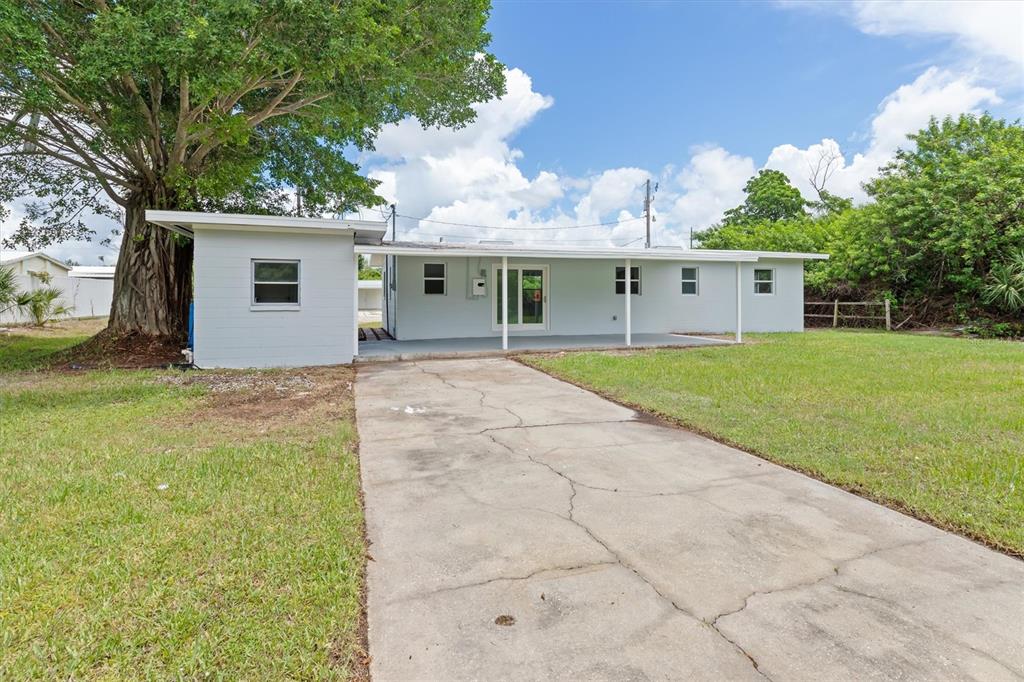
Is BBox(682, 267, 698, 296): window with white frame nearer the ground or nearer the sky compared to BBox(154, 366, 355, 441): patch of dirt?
nearer the sky

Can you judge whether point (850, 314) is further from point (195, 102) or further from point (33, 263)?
point (33, 263)

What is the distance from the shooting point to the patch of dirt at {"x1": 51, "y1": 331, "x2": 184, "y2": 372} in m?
10.6

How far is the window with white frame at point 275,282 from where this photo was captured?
1030cm

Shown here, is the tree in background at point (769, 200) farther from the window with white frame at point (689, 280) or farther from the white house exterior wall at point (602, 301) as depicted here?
the window with white frame at point (689, 280)

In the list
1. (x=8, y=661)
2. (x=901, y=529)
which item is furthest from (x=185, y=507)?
(x=901, y=529)

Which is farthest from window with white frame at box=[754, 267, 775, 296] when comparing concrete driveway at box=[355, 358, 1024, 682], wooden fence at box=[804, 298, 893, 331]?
concrete driveway at box=[355, 358, 1024, 682]

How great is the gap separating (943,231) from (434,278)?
16.0 m

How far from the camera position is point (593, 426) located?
5836 millimetres

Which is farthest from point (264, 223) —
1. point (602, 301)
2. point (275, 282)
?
point (602, 301)

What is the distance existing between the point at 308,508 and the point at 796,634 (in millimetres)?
2722

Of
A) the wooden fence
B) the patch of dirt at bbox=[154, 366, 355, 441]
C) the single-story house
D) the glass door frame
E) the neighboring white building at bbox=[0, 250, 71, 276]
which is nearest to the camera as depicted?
the patch of dirt at bbox=[154, 366, 355, 441]

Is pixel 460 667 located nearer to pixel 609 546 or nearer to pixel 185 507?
pixel 609 546

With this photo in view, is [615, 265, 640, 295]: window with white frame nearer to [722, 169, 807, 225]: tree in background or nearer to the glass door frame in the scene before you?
the glass door frame

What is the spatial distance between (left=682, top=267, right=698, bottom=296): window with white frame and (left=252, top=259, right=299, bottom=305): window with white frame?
1098 centimetres
